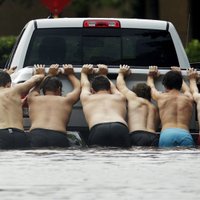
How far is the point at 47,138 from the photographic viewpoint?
54.4 ft

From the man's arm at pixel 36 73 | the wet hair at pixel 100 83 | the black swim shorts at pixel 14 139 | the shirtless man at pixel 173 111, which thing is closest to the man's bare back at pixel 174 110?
the shirtless man at pixel 173 111

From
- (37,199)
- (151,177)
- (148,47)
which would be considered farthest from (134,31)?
(37,199)

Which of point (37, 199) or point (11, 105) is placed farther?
point (11, 105)

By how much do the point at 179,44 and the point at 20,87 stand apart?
2.40 meters

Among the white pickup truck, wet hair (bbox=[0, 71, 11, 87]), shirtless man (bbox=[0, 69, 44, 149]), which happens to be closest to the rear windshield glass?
the white pickup truck

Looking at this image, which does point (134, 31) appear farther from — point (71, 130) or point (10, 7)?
point (10, 7)

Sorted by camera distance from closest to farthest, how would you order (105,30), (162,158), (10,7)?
1. (162,158)
2. (105,30)
3. (10,7)

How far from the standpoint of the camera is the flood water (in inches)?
458

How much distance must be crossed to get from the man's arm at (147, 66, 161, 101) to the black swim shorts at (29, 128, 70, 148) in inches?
46.3

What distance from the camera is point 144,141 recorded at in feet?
54.5

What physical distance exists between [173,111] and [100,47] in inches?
54.7

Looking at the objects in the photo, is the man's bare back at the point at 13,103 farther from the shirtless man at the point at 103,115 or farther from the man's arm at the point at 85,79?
the shirtless man at the point at 103,115

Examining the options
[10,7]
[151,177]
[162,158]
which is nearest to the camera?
[151,177]

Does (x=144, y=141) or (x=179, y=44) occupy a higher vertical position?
(x=179, y=44)
